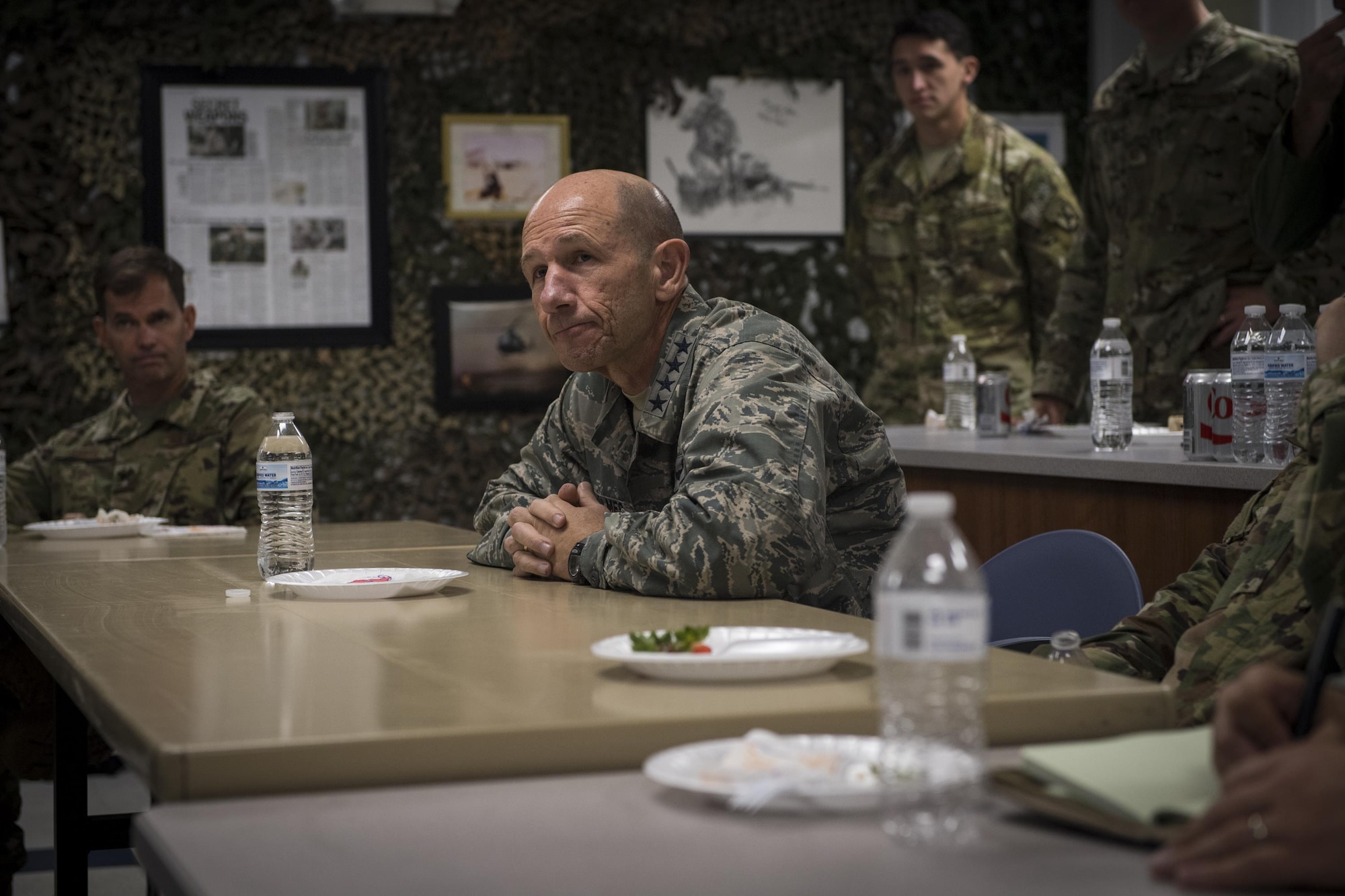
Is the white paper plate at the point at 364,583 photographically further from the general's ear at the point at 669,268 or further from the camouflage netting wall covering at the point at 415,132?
the camouflage netting wall covering at the point at 415,132

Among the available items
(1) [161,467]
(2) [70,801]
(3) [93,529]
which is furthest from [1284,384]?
(1) [161,467]

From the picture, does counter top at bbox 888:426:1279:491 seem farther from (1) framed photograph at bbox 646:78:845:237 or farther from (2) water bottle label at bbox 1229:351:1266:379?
(1) framed photograph at bbox 646:78:845:237

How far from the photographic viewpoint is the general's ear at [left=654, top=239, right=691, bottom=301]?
234 cm

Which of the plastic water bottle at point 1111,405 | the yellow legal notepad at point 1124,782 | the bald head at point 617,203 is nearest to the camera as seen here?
the yellow legal notepad at point 1124,782

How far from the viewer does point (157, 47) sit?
5.33m

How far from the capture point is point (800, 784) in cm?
98

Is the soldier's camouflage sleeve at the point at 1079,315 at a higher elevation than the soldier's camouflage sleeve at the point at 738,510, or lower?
higher

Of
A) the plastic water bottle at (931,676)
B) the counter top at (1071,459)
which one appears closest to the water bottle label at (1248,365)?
the counter top at (1071,459)

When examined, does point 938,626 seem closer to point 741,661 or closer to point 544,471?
point 741,661

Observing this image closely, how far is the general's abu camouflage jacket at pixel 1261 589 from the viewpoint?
1326 mm

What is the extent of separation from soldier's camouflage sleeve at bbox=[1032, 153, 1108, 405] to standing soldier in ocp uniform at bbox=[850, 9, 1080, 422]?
0.74 m

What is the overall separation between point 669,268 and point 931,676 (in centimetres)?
147

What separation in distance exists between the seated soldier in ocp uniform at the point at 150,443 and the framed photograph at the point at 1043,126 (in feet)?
12.1

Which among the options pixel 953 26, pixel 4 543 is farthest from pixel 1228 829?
pixel 953 26
